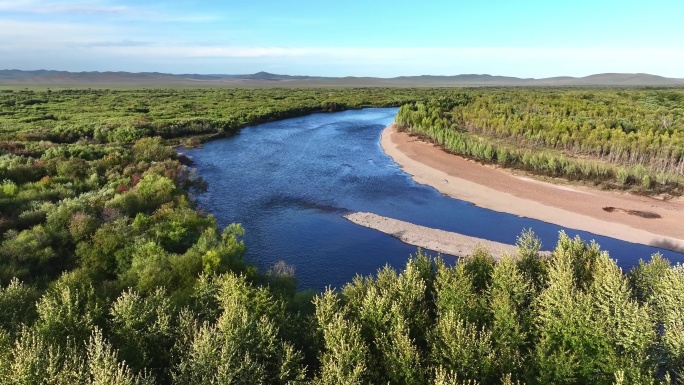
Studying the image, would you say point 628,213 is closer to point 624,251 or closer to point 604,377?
point 624,251

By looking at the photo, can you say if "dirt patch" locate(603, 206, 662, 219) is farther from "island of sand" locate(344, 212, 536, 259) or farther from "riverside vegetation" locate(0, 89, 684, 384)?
"riverside vegetation" locate(0, 89, 684, 384)

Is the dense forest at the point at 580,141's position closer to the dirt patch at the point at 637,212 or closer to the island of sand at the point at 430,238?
the dirt patch at the point at 637,212

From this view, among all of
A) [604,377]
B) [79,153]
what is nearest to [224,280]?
[604,377]

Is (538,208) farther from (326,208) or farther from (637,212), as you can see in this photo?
(326,208)

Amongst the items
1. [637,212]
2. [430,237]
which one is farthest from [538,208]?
[430,237]

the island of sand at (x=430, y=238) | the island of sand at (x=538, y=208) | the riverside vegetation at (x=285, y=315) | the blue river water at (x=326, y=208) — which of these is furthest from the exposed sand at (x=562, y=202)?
the riverside vegetation at (x=285, y=315)

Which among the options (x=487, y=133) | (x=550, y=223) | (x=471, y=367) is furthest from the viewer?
(x=487, y=133)

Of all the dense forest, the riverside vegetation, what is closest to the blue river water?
the riverside vegetation
